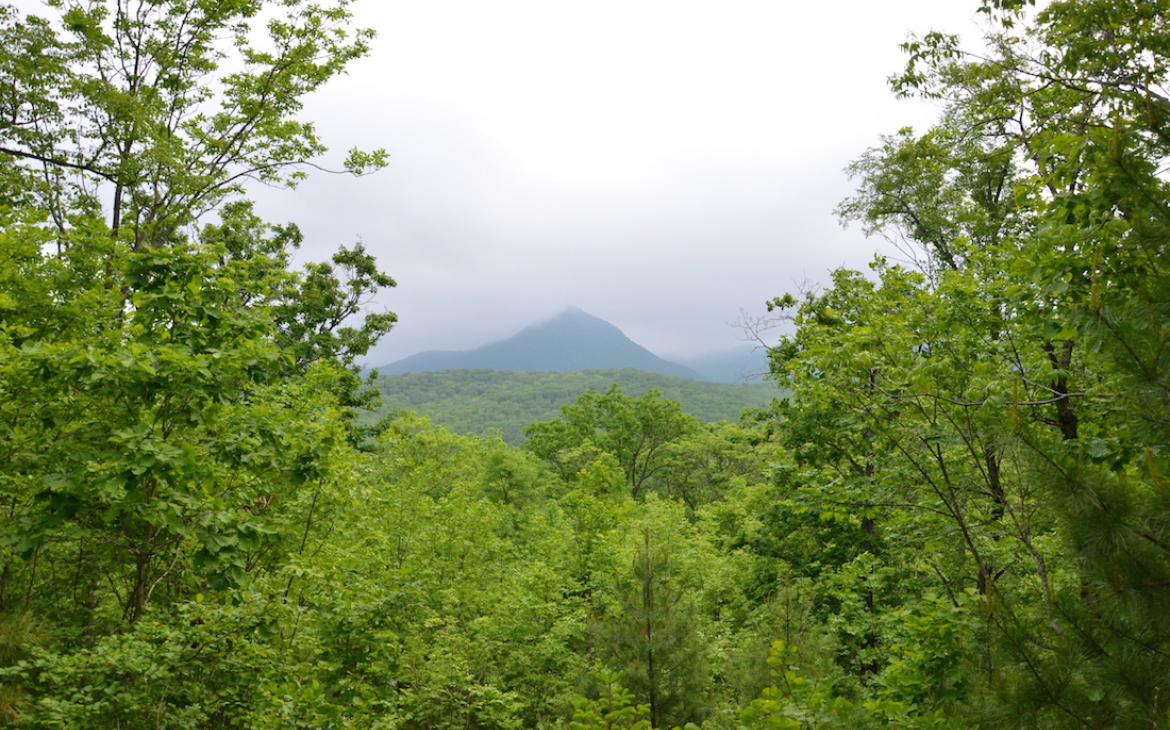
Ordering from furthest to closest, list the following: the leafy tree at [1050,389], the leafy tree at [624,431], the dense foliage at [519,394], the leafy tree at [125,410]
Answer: the dense foliage at [519,394], the leafy tree at [624,431], the leafy tree at [125,410], the leafy tree at [1050,389]

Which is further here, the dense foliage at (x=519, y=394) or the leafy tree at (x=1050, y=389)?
the dense foliage at (x=519, y=394)

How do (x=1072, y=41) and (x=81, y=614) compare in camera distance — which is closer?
(x=1072, y=41)

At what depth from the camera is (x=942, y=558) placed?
9.95 meters

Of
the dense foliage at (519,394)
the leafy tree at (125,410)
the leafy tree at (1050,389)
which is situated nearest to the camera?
the leafy tree at (1050,389)

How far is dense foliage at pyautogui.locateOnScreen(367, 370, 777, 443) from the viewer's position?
339 ft

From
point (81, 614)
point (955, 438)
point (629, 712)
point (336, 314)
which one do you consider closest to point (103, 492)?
point (81, 614)

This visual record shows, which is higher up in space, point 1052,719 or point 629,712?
point 1052,719

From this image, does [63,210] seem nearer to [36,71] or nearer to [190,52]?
[36,71]

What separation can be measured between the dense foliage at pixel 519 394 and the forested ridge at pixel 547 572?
82789mm

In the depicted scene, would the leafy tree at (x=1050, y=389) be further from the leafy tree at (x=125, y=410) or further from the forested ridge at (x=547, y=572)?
the leafy tree at (x=125, y=410)

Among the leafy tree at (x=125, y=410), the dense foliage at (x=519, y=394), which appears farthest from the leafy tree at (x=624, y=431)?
A: the dense foliage at (x=519, y=394)

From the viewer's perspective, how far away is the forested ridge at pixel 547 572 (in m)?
3.54

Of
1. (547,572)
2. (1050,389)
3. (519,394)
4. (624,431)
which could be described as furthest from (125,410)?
(519,394)

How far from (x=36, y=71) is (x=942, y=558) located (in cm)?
1647
